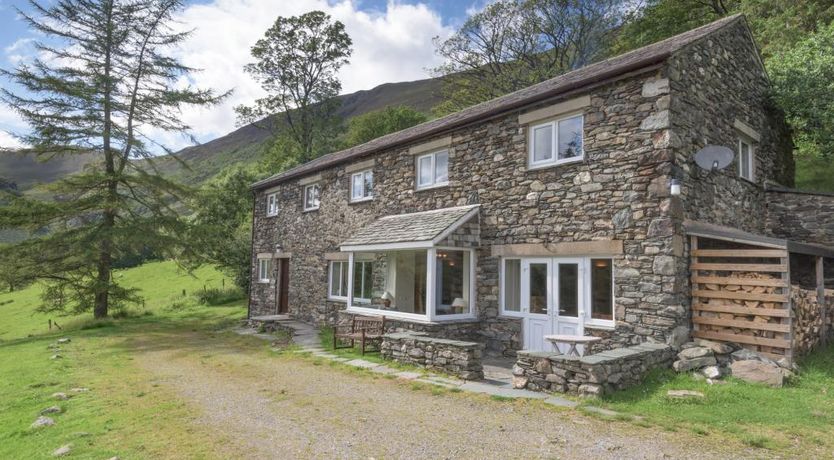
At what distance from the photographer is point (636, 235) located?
28.1ft

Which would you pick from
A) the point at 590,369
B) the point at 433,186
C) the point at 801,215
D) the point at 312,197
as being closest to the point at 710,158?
the point at 801,215

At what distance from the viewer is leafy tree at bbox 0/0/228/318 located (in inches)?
752

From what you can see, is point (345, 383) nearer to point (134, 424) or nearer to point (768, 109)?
point (134, 424)

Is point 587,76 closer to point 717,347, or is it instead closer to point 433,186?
point 433,186

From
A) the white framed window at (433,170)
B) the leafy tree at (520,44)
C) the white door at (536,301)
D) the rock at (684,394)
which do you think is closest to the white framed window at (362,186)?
the white framed window at (433,170)

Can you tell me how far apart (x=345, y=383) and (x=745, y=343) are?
22.1ft

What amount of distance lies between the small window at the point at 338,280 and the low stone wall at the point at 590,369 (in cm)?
898

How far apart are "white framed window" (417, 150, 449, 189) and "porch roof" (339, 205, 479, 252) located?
83 centimetres

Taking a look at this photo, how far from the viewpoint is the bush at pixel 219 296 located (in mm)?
26438

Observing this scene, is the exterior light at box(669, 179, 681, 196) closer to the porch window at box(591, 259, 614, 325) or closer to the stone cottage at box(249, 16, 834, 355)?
the stone cottage at box(249, 16, 834, 355)

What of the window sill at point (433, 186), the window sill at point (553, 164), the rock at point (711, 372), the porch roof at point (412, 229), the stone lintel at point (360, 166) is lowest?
the rock at point (711, 372)

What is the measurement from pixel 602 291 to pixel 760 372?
2.71 metres

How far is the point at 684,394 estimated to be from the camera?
677cm

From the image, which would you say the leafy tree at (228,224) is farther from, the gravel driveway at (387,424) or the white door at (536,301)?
the white door at (536,301)
